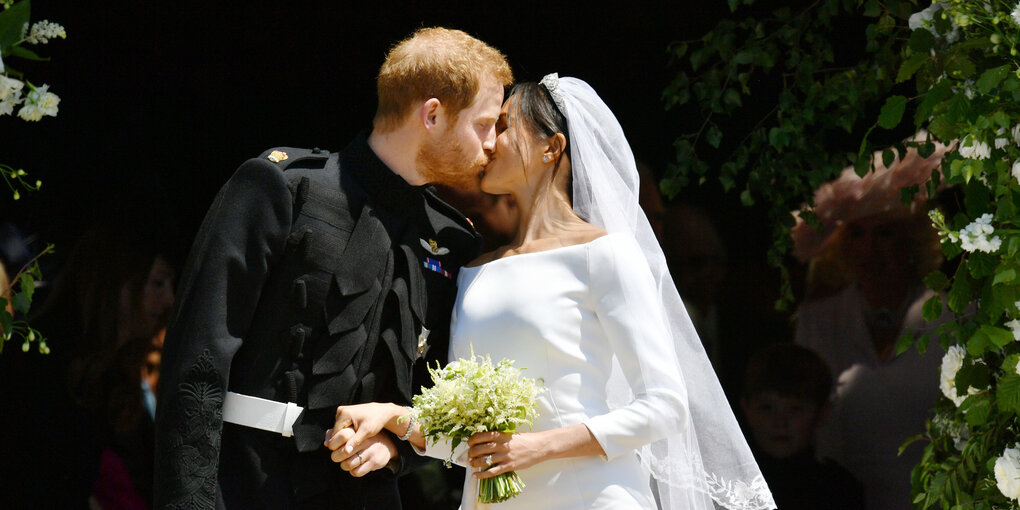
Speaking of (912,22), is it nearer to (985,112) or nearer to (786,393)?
(985,112)

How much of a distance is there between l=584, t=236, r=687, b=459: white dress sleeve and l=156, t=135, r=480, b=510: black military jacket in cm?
51

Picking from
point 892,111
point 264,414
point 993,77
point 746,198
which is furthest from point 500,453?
point 746,198

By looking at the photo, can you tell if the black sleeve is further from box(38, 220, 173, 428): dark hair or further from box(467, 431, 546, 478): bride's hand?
box(38, 220, 173, 428): dark hair

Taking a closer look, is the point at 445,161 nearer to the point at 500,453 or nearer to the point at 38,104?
the point at 500,453

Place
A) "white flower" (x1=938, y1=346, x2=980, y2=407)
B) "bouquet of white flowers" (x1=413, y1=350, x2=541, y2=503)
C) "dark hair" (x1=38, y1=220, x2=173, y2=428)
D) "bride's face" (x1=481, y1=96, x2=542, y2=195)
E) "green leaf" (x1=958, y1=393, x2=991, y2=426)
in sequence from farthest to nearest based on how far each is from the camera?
1. "dark hair" (x1=38, y1=220, x2=173, y2=428)
2. "bride's face" (x1=481, y1=96, x2=542, y2=195)
3. "white flower" (x1=938, y1=346, x2=980, y2=407)
4. "green leaf" (x1=958, y1=393, x2=991, y2=426)
5. "bouquet of white flowers" (x1=413, y1=350, x2=541, y2=503)

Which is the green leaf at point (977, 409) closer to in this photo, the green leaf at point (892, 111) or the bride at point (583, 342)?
the bride at point (583, 342)

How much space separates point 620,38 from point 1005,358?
2.21m

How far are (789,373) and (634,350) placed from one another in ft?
6.49

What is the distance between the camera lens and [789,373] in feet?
14.4

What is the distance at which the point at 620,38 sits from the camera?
4344 millimetres

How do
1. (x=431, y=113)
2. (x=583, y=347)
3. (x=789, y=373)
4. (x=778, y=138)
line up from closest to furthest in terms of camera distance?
(x=583, y=347)
(x=431, y=113)
(x=778, y=138)
(x=789, y=373)

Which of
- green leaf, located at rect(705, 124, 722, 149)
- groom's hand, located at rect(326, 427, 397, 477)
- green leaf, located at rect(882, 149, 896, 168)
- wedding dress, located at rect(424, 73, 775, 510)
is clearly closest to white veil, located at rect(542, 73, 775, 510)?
wedding dress, located at rect(424, 73, 775, 510)

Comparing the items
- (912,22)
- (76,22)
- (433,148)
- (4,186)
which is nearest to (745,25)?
(912,22)

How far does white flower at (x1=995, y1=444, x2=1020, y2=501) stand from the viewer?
2.55 m
